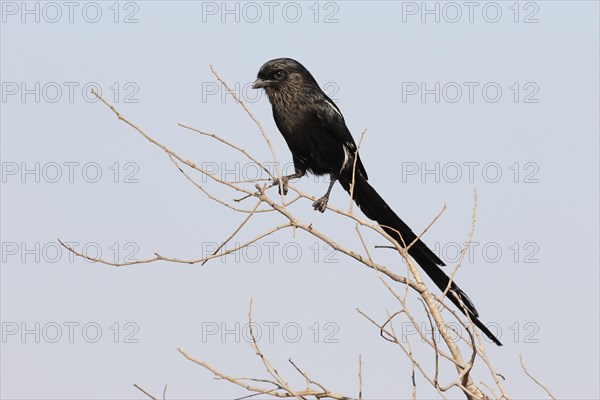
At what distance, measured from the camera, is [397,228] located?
5.13 metres

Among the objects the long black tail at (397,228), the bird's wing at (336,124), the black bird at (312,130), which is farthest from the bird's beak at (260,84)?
the long black tail at (397,228)

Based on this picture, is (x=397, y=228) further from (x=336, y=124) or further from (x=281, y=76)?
(x=281, y=76)

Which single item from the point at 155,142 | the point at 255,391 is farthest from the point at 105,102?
the point at 255,391

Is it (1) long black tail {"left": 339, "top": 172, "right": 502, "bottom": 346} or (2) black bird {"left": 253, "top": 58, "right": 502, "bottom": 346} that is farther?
(2) black bird {"left": 253, "top": 58, "right": 502, "bottom": 346}

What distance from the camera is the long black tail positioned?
14.9ft

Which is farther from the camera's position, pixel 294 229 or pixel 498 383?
pixel 294 229

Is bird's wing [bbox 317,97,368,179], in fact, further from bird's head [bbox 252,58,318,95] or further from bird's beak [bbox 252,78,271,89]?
bird's beak [bbox 252,78,271,89]

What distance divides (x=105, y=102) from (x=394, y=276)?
4.45ft

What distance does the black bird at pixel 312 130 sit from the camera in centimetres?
532

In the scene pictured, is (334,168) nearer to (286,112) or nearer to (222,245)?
(286,112)

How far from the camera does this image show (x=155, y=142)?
11.0 ft

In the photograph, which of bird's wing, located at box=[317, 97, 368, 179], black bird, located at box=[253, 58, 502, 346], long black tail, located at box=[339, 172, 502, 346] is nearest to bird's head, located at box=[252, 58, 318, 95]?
black bird, located at box=[253, 58, 502, 346]

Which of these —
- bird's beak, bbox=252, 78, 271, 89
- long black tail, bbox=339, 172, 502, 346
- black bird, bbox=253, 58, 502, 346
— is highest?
bird's beak, bbox=252, 78, 271, 89

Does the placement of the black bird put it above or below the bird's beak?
below
